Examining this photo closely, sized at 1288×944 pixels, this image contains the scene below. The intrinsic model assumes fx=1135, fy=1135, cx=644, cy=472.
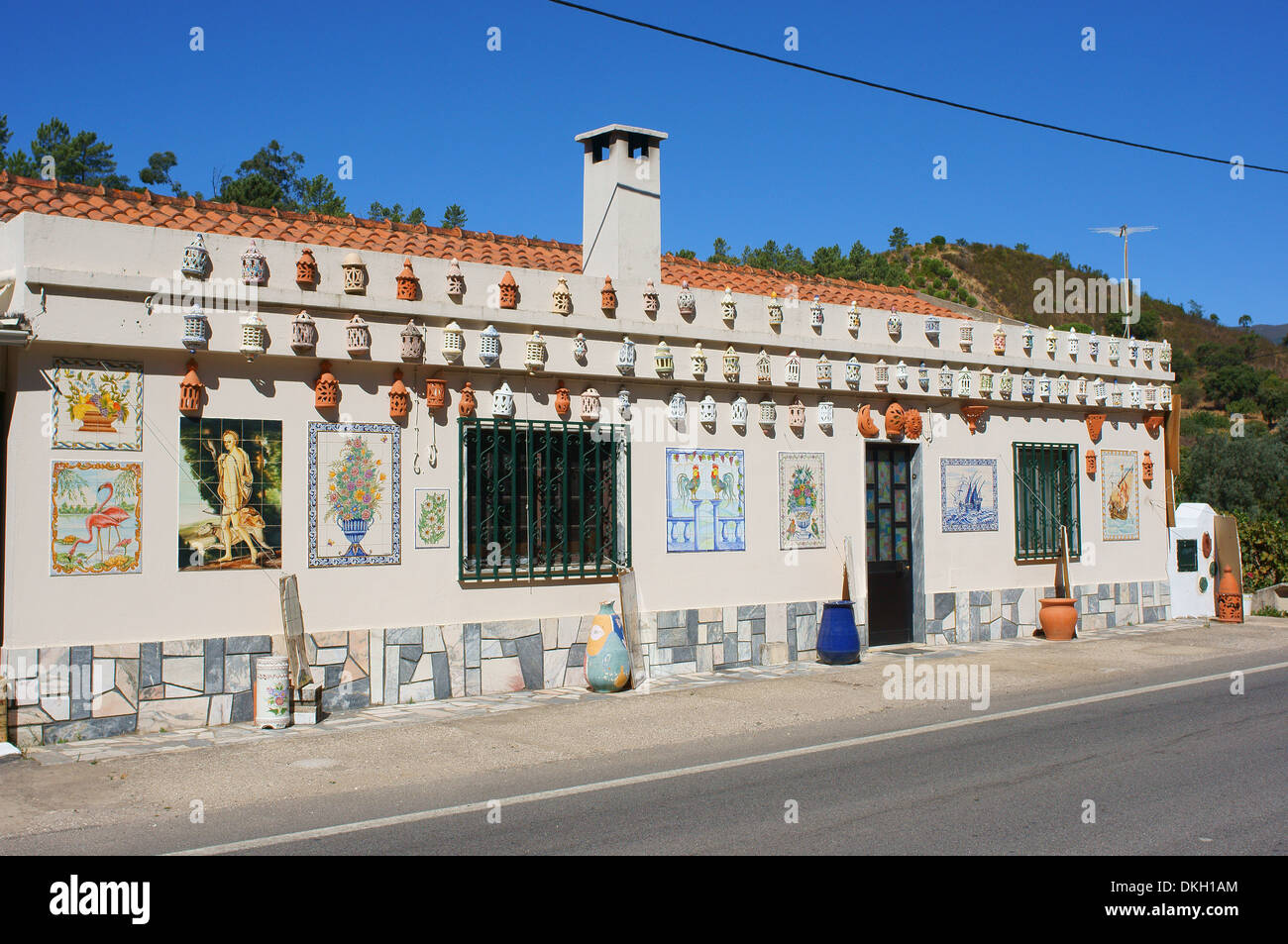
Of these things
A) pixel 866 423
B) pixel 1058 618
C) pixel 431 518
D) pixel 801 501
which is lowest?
pixel 1058 618

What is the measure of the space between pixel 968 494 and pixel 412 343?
846 centimetres

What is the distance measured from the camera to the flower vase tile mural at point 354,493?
34.7 ft

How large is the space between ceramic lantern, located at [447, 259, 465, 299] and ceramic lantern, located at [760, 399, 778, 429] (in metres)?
4.04

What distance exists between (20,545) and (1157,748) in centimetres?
908

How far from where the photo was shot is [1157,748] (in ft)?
28.2

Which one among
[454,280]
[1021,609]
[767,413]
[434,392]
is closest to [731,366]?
[767,413]

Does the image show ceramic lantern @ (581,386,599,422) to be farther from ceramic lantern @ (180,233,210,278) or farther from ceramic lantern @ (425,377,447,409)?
ceramic lantern @ (180,233,210,278)

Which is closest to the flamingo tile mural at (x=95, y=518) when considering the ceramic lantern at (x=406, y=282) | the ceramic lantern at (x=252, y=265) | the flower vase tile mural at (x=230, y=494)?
the flower vase tile mural at (x=230, y=494)

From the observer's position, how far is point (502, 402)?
38.1ft

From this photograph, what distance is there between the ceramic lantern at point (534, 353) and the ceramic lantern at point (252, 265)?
2729mm

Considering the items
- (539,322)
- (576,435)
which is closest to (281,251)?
(539,322)

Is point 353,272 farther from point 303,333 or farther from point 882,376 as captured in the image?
point 882,376

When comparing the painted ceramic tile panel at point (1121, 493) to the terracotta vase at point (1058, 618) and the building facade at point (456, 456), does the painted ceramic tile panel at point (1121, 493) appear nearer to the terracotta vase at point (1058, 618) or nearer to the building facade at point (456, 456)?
the building facade at point (456, 456)
